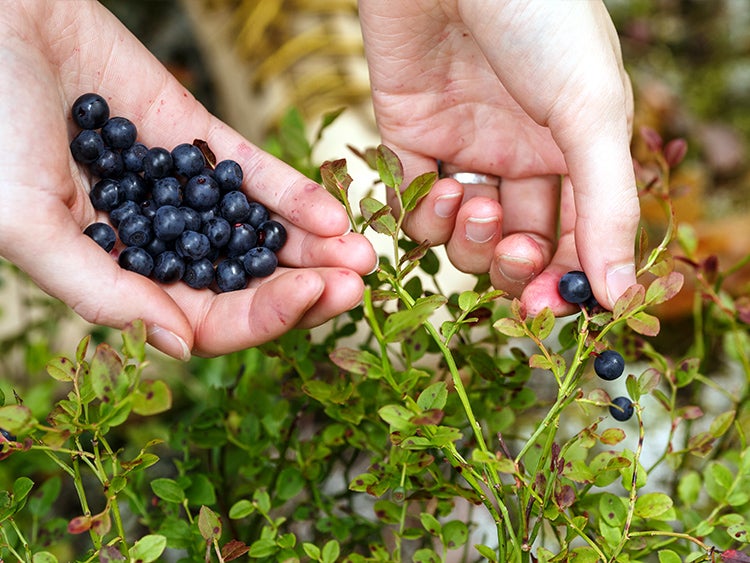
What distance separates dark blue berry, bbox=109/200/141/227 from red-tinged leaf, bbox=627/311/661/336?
25.0 inches

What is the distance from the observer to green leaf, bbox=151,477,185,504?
0.76m

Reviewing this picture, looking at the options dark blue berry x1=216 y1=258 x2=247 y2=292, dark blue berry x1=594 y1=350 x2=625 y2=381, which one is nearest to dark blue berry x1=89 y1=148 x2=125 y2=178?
dark blue berry x1=216 y1=258 x2=247 y2=292

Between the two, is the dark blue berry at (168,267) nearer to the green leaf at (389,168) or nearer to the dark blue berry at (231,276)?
the dark blue berry at (231,276)

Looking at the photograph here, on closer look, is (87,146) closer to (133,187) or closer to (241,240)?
(133,187)

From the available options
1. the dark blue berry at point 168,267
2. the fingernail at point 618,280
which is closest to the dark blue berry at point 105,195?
the dark blue berry at point 168,267

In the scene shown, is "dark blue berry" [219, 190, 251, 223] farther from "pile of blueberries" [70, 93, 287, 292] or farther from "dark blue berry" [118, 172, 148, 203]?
"dark blue berry" [118, 172, 148, 203]

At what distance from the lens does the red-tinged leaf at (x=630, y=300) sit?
71 centimetres

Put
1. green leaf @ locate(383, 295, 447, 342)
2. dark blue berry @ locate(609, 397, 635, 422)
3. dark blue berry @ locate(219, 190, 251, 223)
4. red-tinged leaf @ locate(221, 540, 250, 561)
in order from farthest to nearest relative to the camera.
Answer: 1. dark blue berry @ locate(219, 190, 251, 223)
2. dark blue berry @ locate(609, 397, 635, 422)
3. red-tinged leaf @ locate(221, 540, 250, 561)
4. green leaf @ locate(383, 295, 447, 342)

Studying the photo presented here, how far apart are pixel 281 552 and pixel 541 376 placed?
2.80 feet

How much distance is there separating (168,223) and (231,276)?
11cm

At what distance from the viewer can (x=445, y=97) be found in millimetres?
1195

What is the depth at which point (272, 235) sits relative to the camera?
102 centimetres

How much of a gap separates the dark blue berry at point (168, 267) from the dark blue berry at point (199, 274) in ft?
0.03

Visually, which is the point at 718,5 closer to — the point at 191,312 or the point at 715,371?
the point at 715,371
